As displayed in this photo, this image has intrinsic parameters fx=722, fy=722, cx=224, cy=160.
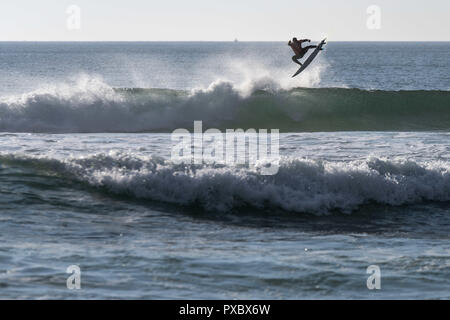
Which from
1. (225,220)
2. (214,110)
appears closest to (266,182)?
(225,220)

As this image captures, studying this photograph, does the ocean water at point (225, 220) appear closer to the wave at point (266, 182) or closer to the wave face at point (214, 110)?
the wave at point (266, 182)

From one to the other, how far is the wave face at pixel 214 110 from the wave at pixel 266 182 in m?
12.1

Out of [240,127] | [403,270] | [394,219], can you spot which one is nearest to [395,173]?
[394,219]

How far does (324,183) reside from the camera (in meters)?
14.6

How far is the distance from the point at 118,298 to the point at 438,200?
8.67 metres

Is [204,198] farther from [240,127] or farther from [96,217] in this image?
[240,127]

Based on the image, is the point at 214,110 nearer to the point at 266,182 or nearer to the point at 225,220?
the point at 266,182

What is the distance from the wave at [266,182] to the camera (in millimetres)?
13875

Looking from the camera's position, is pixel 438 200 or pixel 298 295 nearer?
pixel 298 295

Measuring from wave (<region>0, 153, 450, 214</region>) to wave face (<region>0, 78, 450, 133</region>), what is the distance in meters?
12.1

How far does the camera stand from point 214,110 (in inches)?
1162

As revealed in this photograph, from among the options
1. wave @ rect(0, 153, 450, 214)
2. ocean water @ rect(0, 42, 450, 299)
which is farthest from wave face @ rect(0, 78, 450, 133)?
wave @ rect(0, 153, 450, 214)

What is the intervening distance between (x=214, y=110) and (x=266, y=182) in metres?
15.3

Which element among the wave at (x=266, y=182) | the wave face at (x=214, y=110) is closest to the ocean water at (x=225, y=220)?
the wave at (x=266, y=182)
